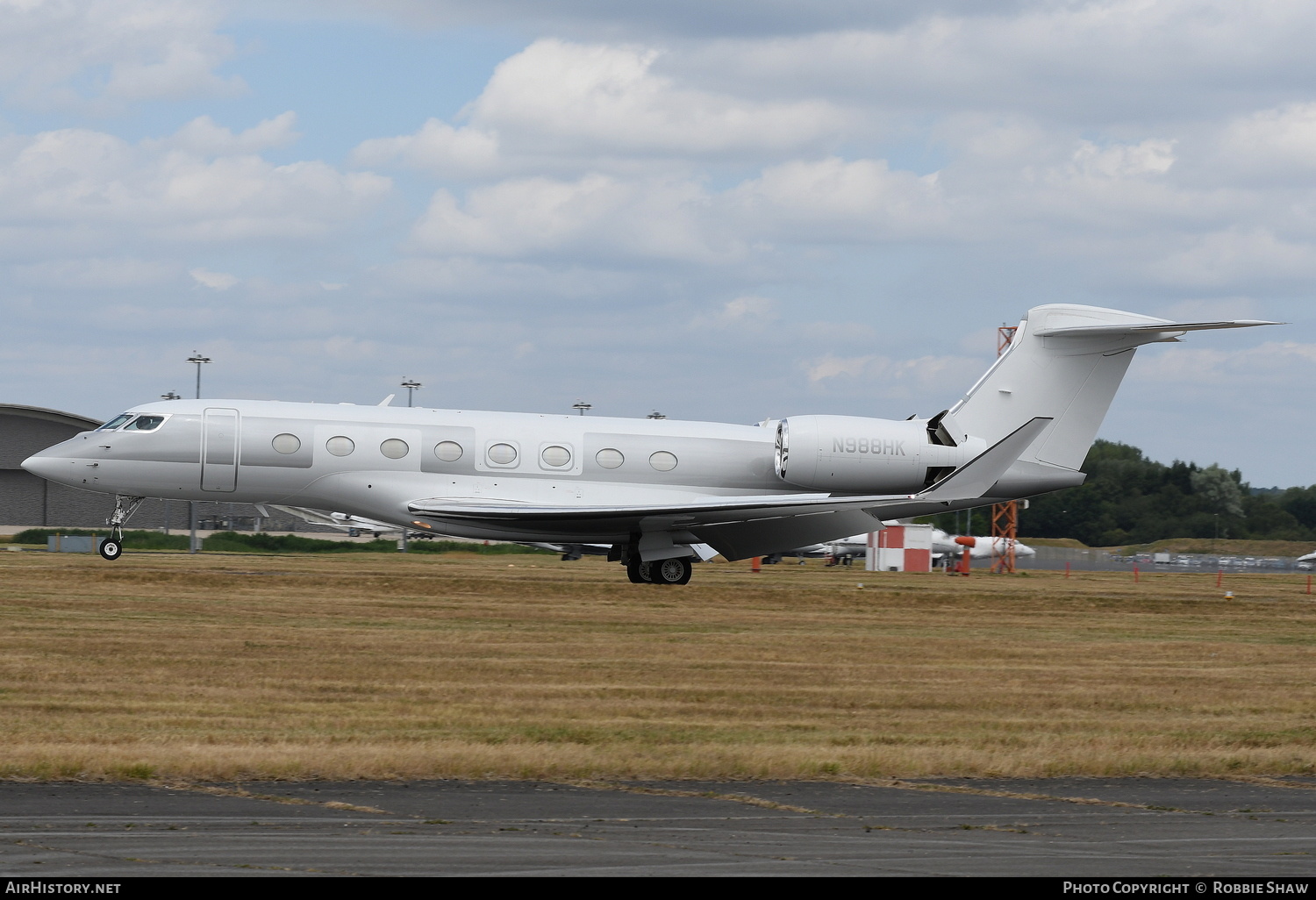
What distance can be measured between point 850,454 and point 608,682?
13848mm

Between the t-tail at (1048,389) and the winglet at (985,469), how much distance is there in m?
2.03

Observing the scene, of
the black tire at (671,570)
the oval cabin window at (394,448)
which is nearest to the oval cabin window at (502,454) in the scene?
the oval cabin window at (394,448)

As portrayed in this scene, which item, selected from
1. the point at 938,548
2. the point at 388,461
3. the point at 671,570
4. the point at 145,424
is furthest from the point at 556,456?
the point at 938,548

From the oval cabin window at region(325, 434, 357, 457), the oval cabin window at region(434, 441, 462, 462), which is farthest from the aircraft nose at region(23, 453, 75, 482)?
the oval cabin window at region(434, 441, 462, 462)

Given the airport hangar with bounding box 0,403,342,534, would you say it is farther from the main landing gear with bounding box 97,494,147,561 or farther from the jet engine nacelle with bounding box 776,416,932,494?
the jet engine nacelle with bounding box 776,416,932,494

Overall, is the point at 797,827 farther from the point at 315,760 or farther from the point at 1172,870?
the point at 315,760

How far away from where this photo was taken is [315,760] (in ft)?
34.6

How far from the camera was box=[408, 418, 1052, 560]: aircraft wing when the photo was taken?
27062mm

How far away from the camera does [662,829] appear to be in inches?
336

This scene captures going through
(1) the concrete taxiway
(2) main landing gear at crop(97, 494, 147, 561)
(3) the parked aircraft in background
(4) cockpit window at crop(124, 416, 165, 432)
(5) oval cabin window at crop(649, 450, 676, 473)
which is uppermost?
(4) cockpit window at crop(124, 416, 165, 432)

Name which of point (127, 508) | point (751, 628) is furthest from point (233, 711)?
point (127, 508)

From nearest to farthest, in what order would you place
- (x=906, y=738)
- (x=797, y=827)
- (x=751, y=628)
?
(x=797, y=827) < (x=906, y=738) < (x=751, y=628)

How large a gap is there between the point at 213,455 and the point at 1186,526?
7565 centimetres

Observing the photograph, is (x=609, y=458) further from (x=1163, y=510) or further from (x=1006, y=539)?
(x=1163, y=510)
